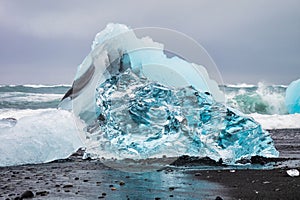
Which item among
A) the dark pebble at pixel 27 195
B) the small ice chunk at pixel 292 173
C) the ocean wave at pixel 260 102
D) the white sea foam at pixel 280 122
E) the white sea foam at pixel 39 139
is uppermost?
the ocean wave at pixel 260 102

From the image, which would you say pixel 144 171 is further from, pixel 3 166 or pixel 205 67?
pixel 3 166

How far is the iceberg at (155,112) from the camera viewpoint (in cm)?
1003

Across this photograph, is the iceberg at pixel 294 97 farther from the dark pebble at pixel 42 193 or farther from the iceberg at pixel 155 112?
the dark pebble at pixel 42 193

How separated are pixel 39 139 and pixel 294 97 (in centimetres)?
2010

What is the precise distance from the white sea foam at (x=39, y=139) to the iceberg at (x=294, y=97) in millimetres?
18137

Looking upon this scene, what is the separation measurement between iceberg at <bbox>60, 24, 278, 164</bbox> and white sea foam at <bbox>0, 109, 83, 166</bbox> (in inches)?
25.8

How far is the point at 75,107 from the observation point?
11586mm

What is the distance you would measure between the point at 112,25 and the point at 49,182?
6.29 m

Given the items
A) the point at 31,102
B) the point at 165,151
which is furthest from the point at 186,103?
the point at 31,102

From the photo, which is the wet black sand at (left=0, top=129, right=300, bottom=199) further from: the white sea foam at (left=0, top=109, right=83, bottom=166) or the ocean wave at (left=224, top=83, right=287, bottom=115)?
the ocean wave at (left=224, top=83, right=287, bottom=115)

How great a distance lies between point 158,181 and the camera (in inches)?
291

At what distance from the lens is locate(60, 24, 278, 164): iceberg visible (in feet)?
32.9

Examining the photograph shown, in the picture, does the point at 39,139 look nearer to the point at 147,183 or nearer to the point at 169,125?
the point at 169,125

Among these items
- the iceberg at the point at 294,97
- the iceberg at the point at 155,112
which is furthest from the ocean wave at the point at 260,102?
the iceberg at the point at 155,112
